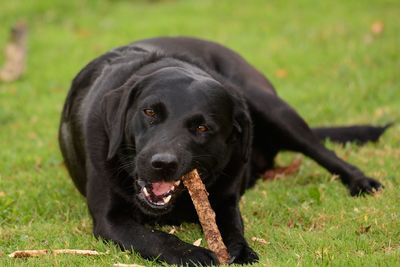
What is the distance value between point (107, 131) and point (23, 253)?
85 centimetres

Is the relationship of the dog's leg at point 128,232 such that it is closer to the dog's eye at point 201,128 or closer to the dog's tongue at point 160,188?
the dog's tongue at point 160,188

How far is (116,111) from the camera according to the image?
14.0 ft

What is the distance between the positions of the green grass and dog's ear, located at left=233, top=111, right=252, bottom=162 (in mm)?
473

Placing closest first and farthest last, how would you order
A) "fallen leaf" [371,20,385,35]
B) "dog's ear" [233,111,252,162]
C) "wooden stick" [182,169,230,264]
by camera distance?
"wooden stick" [182,169,230,264] → "dog's ear" [233,111,252,162] → "fallen leaf" [371,20,385,35]

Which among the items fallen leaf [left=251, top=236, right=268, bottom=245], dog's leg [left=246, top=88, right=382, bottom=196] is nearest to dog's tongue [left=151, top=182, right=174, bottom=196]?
fallen leaf [left=251, top=236, right=268, bottom=245]

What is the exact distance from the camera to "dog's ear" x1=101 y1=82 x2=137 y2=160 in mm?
4188

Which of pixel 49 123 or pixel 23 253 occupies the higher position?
pixel 23 253

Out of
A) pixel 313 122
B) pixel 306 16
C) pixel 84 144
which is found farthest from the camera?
pixel 306 16

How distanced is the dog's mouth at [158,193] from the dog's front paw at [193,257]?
0.30 meters

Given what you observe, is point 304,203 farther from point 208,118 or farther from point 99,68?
point 99,68

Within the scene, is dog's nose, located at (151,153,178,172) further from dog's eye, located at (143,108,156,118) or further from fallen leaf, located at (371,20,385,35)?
fallen leaf, located at (371,20,385,35)

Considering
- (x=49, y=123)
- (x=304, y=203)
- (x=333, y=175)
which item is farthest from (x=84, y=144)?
(x=49, y=123)

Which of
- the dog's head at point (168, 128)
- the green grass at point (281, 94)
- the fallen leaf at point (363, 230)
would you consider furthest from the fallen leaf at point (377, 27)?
the fallen leaf at point (363, 230)

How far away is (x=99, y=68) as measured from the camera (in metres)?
5.18
